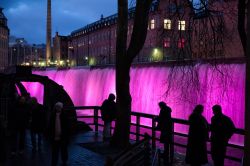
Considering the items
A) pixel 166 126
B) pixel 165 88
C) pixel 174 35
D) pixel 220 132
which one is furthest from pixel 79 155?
pixel 165 88

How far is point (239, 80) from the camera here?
21.7 meters

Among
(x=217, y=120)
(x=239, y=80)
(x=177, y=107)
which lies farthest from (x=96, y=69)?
(x=217, y=120)

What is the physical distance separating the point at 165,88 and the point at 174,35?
16.2m

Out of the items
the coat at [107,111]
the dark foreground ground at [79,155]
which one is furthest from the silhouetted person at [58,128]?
the coat at [107,111]

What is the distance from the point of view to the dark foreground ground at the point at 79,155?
12.0 meters

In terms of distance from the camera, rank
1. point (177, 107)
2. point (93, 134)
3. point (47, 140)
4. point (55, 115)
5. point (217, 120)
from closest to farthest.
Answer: point (217, 120) < point (55, 115) < point (47, 140) < point (93, 134) < point (177, 107)

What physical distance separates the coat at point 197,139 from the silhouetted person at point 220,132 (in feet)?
0.74

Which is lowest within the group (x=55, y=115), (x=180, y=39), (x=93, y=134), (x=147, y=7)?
(x=93, y=134)

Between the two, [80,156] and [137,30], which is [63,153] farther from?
[137,30]

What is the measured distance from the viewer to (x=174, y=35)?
12.6 meters

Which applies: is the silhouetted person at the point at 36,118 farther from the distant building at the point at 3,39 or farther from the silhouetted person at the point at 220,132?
the distant building at the point at 3,39

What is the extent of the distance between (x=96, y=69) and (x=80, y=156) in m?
29.5

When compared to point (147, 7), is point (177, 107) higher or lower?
lower

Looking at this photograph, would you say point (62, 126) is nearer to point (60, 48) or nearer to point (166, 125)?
point (166, 125)
